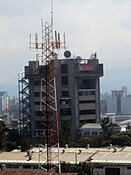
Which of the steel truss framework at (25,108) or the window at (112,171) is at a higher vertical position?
the steel truss framework at (25,108)

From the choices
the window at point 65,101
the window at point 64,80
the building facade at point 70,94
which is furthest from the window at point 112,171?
the window at point 64,80

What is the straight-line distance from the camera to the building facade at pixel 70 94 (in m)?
81.2

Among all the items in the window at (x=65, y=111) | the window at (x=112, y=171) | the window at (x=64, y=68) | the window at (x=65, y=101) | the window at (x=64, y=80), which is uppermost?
the window at (x=64, y=68)

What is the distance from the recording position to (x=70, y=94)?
269 feet

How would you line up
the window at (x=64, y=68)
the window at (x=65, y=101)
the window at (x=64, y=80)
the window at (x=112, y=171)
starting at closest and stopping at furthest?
the window at (x=112, y=171) → the window at (x=64, y=68) → the window at (x=65, y=101) → the window at (x=64, y=80)

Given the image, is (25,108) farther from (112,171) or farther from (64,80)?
(112,171)

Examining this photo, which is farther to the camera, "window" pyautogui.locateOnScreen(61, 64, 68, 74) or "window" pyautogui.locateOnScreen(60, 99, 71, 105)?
"window" pyautogui.locateOnScreen(60, 99, 71, 105)

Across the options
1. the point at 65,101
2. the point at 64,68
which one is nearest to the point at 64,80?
the point at 64,68

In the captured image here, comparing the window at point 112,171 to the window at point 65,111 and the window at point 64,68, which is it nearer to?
the window at point 65,111

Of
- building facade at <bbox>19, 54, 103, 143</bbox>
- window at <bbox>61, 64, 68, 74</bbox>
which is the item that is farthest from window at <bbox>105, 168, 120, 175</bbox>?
window at <bbox>61, 64, 68, 74</bbox>

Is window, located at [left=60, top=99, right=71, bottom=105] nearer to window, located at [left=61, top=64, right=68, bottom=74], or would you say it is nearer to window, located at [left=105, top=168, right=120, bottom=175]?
window, located at [left=61, top=64, right=68, bottom=74]

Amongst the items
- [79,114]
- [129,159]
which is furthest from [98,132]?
[129,159]

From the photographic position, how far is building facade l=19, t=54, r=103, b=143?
8119 cm

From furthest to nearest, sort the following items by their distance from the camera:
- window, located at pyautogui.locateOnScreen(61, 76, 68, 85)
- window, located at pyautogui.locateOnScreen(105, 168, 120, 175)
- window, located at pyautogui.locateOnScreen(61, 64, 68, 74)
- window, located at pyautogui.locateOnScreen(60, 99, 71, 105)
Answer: window, located at pyautogui.locateOnScreen(61, 76, 68, 85) → window, located at pyautogui.locateOnScreen(60, 99, 71, 105) → window, located at pyautogui.locateOnScreen(61, 64, 68, 74) → window, located at pyautogui.locateOnScreen(105, 168, 120, 175)
